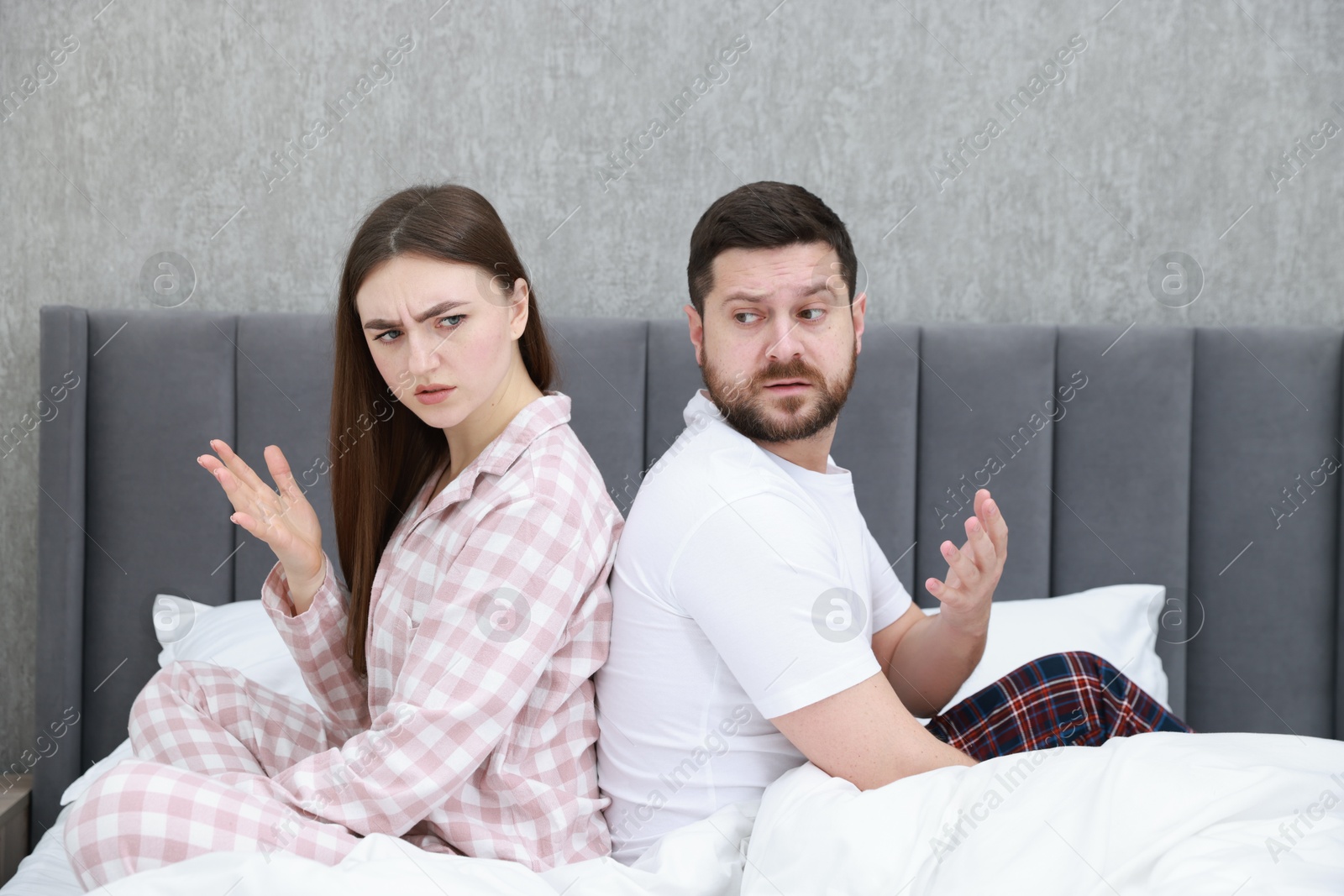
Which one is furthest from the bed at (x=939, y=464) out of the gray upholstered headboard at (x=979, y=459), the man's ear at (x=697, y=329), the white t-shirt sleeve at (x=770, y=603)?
the white t-shirt sleeve at (x=770, y=603)

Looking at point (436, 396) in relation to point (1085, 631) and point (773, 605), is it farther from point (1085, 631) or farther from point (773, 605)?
point (1085, 631)

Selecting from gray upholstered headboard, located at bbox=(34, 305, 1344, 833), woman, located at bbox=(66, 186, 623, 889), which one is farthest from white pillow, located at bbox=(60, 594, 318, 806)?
woman, located at bbox=(66, 186, 623, 889)

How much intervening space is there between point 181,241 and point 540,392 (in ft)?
3.09

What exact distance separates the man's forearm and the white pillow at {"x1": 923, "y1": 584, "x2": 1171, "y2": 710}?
232mm

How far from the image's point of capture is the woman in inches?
34.2

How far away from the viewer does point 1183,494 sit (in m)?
1.66

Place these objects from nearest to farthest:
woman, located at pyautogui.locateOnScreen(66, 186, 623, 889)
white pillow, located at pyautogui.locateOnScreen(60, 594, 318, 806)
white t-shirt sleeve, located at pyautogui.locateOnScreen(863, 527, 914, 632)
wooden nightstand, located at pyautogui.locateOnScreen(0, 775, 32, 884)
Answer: woman, located at pyautogui.locateOnScreen(66, 186, 623, 889) → white t-shirt sleeve, located at pyautogui.locateOnScreen(863, 527, 914, 632) → white pillow, located at pyautogui.locateOnScreen(60, 594, 318, 806) → wooden nightstand, located at pyautogui.locateOnScreen(0, 775, 32, 884)

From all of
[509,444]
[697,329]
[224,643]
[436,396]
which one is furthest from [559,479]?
[224,643]

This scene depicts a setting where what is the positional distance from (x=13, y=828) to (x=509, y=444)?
1243mm

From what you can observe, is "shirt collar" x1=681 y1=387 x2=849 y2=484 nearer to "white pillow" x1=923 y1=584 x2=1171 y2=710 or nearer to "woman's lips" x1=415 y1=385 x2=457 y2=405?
"woman's lips" x1=415 y1=385 x2=457 y2=405

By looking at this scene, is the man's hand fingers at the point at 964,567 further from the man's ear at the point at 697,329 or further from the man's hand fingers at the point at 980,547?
the man's ear at the point at 697,329

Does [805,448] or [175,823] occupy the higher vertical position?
[805,448]

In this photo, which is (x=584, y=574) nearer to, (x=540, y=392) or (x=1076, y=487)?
(x=540, y=392)

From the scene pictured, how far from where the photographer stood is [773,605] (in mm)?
909
